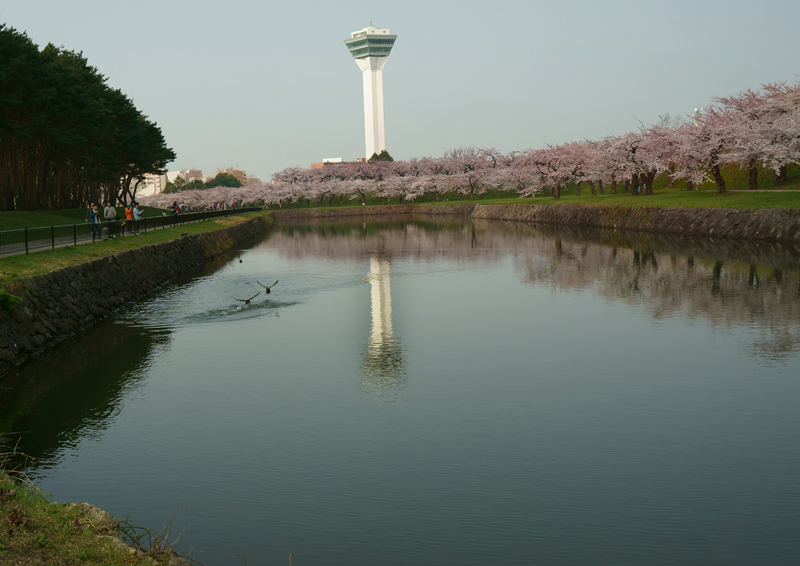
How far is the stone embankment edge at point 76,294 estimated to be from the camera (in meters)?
19.5

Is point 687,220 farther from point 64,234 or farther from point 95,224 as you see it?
point 64,234

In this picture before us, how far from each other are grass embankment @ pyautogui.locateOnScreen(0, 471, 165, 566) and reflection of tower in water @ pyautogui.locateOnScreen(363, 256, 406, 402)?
7620mm

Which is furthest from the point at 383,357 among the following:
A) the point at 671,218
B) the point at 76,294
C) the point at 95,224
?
the point at 671,218

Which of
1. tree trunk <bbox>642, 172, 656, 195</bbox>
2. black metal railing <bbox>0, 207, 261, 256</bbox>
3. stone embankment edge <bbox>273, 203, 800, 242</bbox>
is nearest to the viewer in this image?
black metal railing <bbox>0, 207, 261, 256</bbox>

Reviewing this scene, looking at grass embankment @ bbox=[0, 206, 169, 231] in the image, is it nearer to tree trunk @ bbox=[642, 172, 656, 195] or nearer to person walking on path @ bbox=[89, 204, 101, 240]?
person walking on path @ bbox=[89, 204, 101, 240]

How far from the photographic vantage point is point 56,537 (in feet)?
24.4

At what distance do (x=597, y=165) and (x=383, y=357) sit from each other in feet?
226

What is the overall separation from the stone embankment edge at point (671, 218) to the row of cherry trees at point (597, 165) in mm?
6988

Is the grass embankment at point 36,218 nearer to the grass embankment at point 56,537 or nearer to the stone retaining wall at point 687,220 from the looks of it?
the grass embankment at point 56,537

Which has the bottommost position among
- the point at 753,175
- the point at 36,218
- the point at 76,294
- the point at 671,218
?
the point at 76,294

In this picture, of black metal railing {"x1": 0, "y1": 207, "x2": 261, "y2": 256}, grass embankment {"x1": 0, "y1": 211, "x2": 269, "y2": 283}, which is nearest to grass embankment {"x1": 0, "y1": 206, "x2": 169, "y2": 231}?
black metal railing {"x1": 0, "y1": 207, "x2": 261, "y2": 256}

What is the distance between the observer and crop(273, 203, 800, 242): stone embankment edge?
43.8 m

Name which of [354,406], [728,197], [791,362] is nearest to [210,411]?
[354,406]

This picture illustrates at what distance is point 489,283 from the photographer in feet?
107
